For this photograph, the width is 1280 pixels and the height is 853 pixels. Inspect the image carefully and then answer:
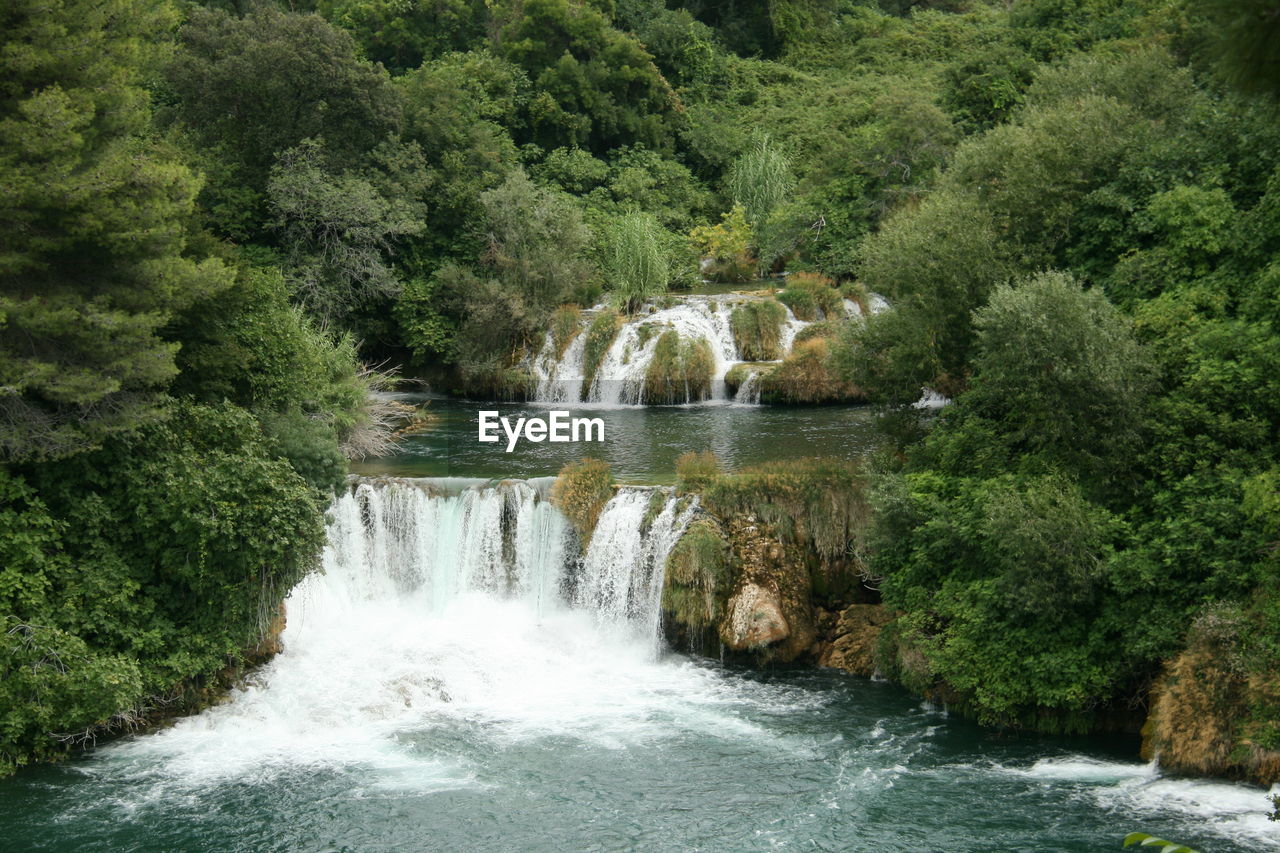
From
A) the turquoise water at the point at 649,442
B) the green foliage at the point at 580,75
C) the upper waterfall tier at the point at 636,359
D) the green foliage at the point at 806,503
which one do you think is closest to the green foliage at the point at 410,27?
the green foliage at the point at 580,75

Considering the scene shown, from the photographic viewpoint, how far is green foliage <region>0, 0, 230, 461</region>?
16.6m

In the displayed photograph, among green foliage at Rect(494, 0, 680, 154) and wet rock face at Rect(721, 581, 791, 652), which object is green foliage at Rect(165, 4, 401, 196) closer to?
green foliage at Rect(494, 0, 680, 154)

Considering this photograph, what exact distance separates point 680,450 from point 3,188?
554 inches

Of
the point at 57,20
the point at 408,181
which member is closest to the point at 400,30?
the point at 408,181

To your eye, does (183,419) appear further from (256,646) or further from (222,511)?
(256,646)

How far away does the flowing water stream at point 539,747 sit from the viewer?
14812 millimetres

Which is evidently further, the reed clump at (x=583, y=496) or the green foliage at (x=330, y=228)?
A: the green foliage at (x=330, y=228)

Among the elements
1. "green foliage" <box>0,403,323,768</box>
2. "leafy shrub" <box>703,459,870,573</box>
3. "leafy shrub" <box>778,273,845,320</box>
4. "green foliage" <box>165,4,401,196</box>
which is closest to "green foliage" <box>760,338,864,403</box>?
"leafy shrub" <box>778,273,845,320</box>

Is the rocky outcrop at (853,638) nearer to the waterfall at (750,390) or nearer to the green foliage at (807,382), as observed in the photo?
the green foliage at (807,382)

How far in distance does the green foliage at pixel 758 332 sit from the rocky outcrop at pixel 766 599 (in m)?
12.4

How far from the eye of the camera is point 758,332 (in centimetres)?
3297

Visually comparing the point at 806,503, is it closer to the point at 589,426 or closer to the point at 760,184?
the point at 589,426

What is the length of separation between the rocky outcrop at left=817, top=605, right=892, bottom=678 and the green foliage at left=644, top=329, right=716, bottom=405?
12234mm

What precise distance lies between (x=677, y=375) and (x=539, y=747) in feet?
52.6
